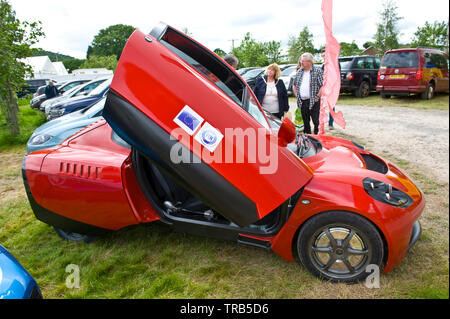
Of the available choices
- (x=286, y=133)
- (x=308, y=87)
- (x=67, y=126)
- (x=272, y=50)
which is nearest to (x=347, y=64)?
(x=308, y=87)

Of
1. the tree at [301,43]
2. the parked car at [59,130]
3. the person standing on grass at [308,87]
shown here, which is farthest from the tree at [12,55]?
the tree at [301,43]

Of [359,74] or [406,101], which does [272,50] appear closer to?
[359,74]

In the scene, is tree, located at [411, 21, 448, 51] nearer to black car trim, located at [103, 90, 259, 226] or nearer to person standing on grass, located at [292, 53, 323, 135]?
person standing on grass, located at [292, 53, 323, 135]

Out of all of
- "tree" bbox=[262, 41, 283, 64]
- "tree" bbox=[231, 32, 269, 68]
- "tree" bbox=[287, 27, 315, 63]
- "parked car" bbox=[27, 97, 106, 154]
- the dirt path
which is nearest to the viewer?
"parked car" bbox=[27, 97, 106, 154]

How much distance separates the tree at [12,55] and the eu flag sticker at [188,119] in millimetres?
7261

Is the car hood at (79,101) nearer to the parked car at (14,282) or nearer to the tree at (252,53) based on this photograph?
the parked car at (14,282)

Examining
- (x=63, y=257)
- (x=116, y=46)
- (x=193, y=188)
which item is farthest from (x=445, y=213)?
(x=116, y=46)

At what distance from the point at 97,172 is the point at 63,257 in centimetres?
94

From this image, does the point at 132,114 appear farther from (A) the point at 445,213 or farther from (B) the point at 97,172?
(A) the point at 445,213

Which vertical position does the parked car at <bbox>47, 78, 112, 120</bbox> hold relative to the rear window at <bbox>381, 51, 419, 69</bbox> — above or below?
below

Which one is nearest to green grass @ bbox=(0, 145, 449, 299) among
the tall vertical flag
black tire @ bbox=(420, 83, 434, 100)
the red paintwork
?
the red paintwork

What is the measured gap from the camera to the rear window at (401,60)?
910 cm

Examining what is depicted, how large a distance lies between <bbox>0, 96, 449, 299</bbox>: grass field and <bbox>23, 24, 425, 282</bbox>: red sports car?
0.19 metres

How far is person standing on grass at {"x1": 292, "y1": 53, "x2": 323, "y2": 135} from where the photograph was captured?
488cm
